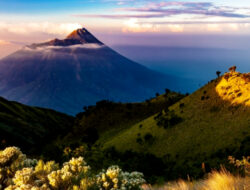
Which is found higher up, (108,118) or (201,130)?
(201,130)

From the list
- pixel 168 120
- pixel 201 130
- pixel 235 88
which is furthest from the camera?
pixel 168 120

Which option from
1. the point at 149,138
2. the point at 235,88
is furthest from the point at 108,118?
the point at 235,88

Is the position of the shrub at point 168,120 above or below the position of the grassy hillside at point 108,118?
above

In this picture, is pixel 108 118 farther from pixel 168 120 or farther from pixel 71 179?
pixel 71 179

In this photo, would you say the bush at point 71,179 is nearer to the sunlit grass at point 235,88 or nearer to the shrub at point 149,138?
the shrub at point 149,138

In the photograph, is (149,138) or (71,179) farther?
(149,138)

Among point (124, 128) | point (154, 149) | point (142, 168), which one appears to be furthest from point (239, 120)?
point (124, 128)

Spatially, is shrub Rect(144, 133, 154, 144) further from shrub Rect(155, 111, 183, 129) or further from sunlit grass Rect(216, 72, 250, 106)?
sunlit grass Rect(216, 72, 250, 106)

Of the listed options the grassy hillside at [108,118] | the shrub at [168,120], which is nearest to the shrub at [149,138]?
the shrub at [168,120]

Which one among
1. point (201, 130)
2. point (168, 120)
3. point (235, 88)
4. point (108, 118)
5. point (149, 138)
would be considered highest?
point (235, 88)
